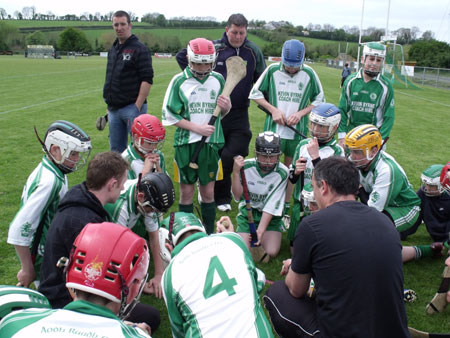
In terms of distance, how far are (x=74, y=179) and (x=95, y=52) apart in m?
85.2

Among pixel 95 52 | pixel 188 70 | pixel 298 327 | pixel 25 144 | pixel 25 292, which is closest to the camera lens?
pixel 25 292

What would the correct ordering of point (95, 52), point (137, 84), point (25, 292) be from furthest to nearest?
point (95, 52)
point (137, 84)
point (25, 292)

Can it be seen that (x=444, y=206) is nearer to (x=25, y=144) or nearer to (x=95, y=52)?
(x=25, y=144)

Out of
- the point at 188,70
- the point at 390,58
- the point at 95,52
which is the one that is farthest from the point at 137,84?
the point at 95,52

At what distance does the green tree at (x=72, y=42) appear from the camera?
8506 centimetres

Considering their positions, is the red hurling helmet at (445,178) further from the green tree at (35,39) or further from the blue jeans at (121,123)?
the green tree at (35,39)

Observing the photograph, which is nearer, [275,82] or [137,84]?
[275,82]

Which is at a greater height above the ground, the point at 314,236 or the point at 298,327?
the point at 314,236

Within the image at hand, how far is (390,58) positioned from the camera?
32.2 meters

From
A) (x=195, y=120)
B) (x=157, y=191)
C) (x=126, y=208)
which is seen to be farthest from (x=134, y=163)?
(x=157, y=191)

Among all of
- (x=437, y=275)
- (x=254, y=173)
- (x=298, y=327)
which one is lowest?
(x=437, y=275)

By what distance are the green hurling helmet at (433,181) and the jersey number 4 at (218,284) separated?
3.49 metres

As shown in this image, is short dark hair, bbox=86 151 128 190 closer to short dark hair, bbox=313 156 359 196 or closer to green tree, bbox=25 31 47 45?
short dark hair, bbox=313 156 359 196

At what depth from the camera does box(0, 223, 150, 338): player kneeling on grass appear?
1.53m
